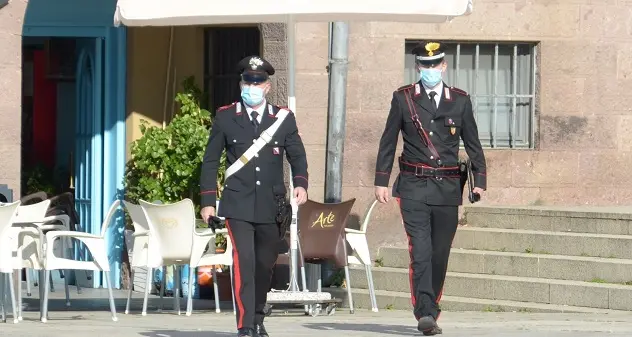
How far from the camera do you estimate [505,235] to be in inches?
555

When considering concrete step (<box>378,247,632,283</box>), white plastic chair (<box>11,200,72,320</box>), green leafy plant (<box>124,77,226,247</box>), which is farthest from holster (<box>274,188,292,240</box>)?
green leafy plant (<box>124,77,226,247</box>)

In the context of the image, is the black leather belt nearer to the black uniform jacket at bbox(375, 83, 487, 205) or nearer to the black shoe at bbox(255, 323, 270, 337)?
the black uniform jacket at bbox(375, 83, 487, 205)

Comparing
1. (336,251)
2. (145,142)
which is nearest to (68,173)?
(145,142)

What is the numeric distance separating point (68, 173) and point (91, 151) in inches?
42.0

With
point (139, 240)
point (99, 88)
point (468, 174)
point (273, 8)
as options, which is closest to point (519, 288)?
point (468, 174)

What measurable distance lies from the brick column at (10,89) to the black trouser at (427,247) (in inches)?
192

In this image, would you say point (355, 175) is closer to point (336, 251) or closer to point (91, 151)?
point (336, 251)

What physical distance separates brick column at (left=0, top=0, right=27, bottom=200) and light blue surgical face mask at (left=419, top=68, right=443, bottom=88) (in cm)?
490

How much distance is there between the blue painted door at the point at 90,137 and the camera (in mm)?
16656

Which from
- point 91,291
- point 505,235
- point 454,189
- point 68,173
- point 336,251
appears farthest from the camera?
point 68,173

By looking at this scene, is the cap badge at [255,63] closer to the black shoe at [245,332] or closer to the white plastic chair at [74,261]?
the black shoe at [245,332]

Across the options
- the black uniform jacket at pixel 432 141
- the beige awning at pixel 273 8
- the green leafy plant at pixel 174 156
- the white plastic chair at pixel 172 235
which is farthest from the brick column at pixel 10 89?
the black uniform jacket at pixel 432 141

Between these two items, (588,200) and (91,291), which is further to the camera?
(91,291)

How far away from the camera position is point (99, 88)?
16.6 metres
